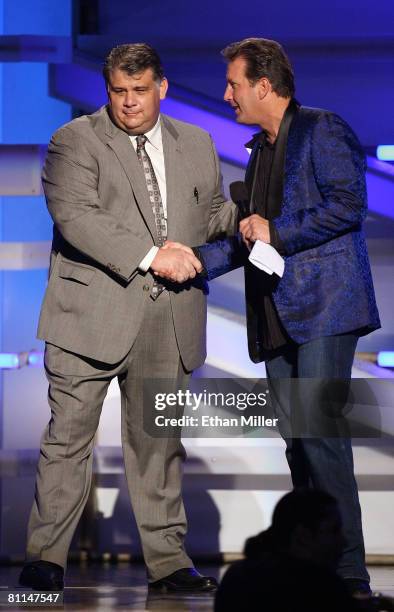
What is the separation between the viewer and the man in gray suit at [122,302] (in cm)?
345

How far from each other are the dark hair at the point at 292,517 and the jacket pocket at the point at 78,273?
113cm

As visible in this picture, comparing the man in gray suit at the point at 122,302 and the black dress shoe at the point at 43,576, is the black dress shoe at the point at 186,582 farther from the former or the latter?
the black dress shoe at the point at 43,576

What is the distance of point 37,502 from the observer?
3508mm

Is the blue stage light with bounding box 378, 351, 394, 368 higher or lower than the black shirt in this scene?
lower

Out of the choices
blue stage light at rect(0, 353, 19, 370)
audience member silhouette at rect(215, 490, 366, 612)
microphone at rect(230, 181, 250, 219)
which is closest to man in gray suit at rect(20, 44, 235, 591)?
microphone at rect(230, 181, 250, 219)

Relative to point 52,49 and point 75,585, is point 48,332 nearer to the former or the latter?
point 75,585

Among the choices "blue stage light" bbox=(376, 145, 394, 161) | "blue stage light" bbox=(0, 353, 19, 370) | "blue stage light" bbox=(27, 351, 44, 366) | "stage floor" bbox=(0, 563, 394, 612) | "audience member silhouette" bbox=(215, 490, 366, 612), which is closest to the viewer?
"audience member silhouette" bbox=(215, 490, 366, 612)

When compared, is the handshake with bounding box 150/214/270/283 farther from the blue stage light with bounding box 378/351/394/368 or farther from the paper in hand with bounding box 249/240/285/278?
the blue stage light with bounding box 378/351/394/368

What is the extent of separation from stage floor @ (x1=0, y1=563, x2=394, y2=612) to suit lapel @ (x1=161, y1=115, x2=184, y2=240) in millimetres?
990

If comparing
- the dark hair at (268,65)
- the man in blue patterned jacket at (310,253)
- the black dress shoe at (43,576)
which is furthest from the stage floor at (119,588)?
the dark hair at (268,65)

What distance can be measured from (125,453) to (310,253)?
0.79 meters

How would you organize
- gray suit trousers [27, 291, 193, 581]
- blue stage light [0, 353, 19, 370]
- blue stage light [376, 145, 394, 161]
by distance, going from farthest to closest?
blue stage light [0, 353, 19, 370] < blue stage light [376, 145, 394, 161] < gray suit trousers [27, 291, 193, 581]

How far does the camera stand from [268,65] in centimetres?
343

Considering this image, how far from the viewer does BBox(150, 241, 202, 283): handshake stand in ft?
11.2
